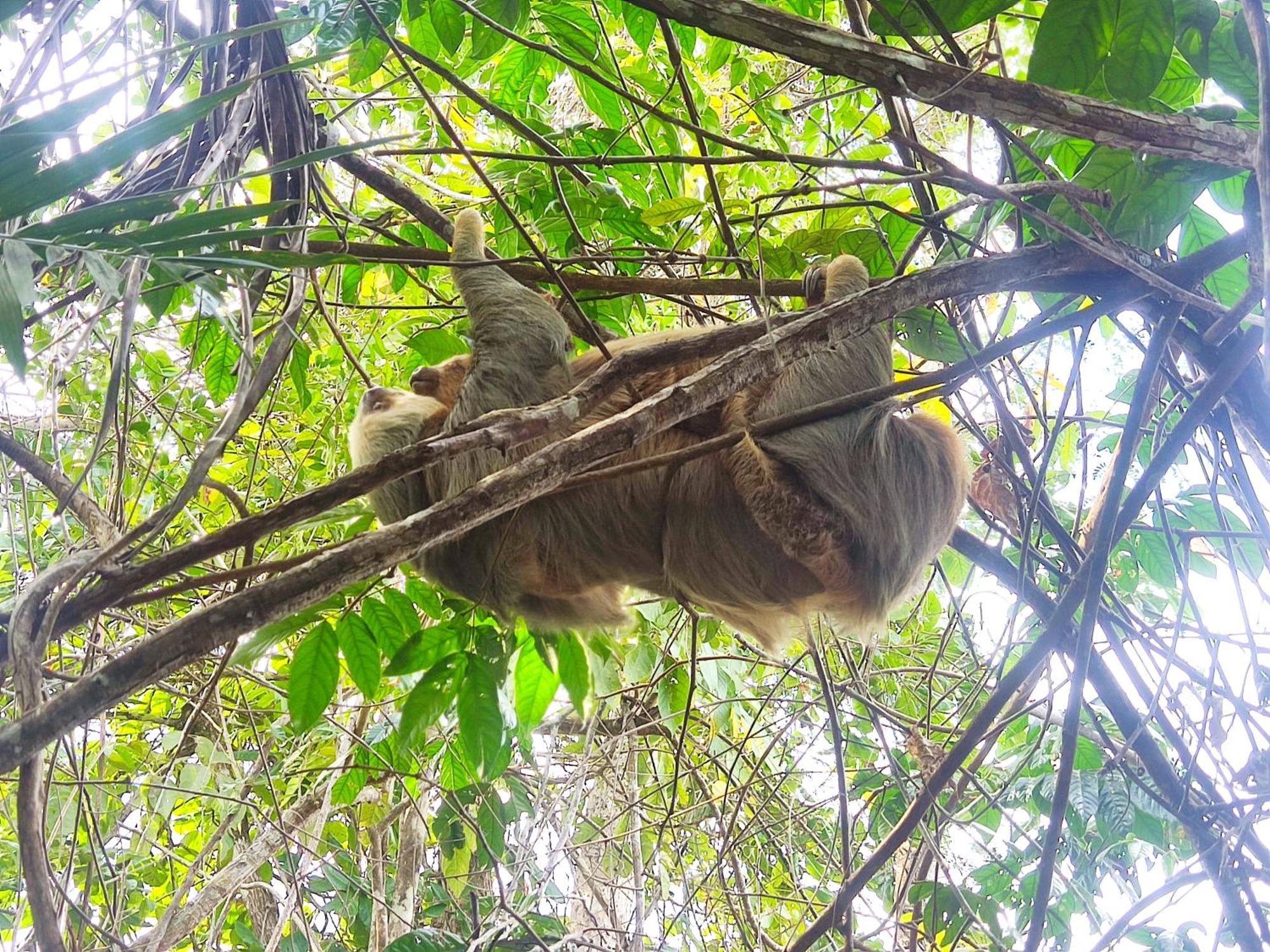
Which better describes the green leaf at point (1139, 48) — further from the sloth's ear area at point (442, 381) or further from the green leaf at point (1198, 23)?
the sloth's ear area at point (442, 381)

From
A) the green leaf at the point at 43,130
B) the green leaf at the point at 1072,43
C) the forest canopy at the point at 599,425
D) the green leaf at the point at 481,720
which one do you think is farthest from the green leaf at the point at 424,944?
the green leaf at the point at 1072,43

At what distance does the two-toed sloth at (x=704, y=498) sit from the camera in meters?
3.14

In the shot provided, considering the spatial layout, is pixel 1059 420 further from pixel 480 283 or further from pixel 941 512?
pixel 480 283

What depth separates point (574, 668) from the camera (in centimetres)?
349

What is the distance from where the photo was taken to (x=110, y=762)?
17.2 ft

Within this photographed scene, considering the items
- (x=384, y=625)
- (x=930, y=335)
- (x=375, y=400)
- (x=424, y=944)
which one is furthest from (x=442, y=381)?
(x=424, y=944)

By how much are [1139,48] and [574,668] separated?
259 centimetres

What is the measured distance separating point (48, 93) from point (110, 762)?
4696mm

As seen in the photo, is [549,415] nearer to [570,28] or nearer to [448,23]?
[448,23]

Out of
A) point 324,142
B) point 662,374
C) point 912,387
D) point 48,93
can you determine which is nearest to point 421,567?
point 662,374

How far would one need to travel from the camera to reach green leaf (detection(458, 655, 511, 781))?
3.14 metres

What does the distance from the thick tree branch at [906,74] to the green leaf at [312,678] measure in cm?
220

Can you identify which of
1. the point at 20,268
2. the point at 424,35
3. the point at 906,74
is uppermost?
the point at 424,35

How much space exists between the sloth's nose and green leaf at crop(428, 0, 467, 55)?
147 centimetres
